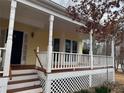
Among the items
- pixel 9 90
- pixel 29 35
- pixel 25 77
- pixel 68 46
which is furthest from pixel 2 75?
pixel 68 46

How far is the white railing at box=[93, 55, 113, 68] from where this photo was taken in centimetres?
1388

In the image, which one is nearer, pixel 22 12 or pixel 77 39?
pixel 22 12

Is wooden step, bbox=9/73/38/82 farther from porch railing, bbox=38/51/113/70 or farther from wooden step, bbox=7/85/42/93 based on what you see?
porch railing, bbox=38/51/113/70

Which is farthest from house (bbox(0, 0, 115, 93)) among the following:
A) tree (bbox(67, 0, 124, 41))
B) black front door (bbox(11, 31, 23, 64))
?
tree (bbox(67, 0, 124, 41))

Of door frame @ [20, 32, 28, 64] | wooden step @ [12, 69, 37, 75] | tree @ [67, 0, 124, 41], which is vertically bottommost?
wooden step @ [12, 69, 37, 75]

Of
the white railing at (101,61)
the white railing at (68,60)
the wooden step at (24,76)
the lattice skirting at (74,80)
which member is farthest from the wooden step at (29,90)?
the white railing at (101,61)

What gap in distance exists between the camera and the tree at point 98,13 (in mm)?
9180

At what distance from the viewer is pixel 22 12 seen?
10.5m

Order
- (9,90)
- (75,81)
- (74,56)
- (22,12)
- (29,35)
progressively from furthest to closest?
1. (29,35)
2. (74,56)
3. (75,81)
4. (22,12)
5. (9,90)

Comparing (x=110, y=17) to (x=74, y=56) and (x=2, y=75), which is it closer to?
(x=74, y=56)

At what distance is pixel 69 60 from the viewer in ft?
36.1

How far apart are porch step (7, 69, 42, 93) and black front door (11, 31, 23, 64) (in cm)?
260

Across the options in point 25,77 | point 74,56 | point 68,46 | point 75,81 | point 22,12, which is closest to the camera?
point 25,77

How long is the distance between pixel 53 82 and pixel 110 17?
181 inches
